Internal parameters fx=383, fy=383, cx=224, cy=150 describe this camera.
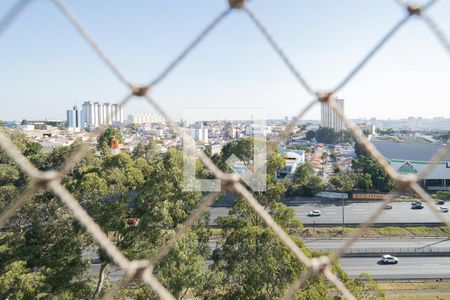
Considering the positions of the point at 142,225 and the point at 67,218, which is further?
the point at 67,218

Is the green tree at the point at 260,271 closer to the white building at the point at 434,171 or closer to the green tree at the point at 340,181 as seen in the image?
the green tree at the point at 340,181

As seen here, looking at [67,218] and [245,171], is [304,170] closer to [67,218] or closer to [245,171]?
[245,171]

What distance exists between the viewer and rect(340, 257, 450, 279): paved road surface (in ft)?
16.6

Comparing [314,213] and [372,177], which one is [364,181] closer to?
[372,177]

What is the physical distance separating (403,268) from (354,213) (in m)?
2.58

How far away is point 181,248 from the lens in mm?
2861

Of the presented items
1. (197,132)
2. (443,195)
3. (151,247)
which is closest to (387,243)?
(443,195)

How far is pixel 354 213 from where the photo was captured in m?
7.85

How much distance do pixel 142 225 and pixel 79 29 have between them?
2.71 m

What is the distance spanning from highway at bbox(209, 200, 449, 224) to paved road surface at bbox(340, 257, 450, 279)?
4.81 ft

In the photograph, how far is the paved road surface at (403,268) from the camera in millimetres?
5047

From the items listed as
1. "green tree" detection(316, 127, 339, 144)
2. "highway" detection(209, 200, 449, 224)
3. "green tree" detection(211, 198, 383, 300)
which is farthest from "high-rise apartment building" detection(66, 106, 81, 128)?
"green tree" detection(211, 198, 383, 300)

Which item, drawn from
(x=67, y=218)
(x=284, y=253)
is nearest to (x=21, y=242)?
(x=67, y=218)

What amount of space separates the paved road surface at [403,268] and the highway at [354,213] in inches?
57.7
